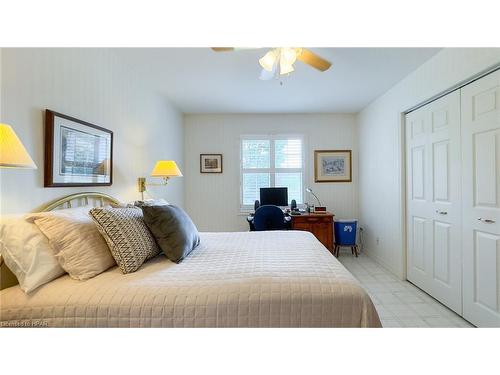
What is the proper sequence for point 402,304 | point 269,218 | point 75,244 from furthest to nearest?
point 269,218
point 402,304
point 75,244

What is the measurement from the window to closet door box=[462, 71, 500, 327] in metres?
2.59

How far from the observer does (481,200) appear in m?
2.04

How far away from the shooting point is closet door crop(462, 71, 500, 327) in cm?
192

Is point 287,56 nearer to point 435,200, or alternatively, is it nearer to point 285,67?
point 285,67

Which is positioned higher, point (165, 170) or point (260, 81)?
point (260, 81)

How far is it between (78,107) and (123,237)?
1154mm

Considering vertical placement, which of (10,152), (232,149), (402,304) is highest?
(232,149)

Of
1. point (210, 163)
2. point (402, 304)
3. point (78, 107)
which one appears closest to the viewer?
point (78, 107)

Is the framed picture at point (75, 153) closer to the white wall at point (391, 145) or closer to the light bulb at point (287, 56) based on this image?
the light bulb at point (287, 56)

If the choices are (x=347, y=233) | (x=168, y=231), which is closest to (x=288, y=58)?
(x=168, y=231)

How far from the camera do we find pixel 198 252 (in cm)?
184

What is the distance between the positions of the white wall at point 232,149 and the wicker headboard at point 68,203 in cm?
226
